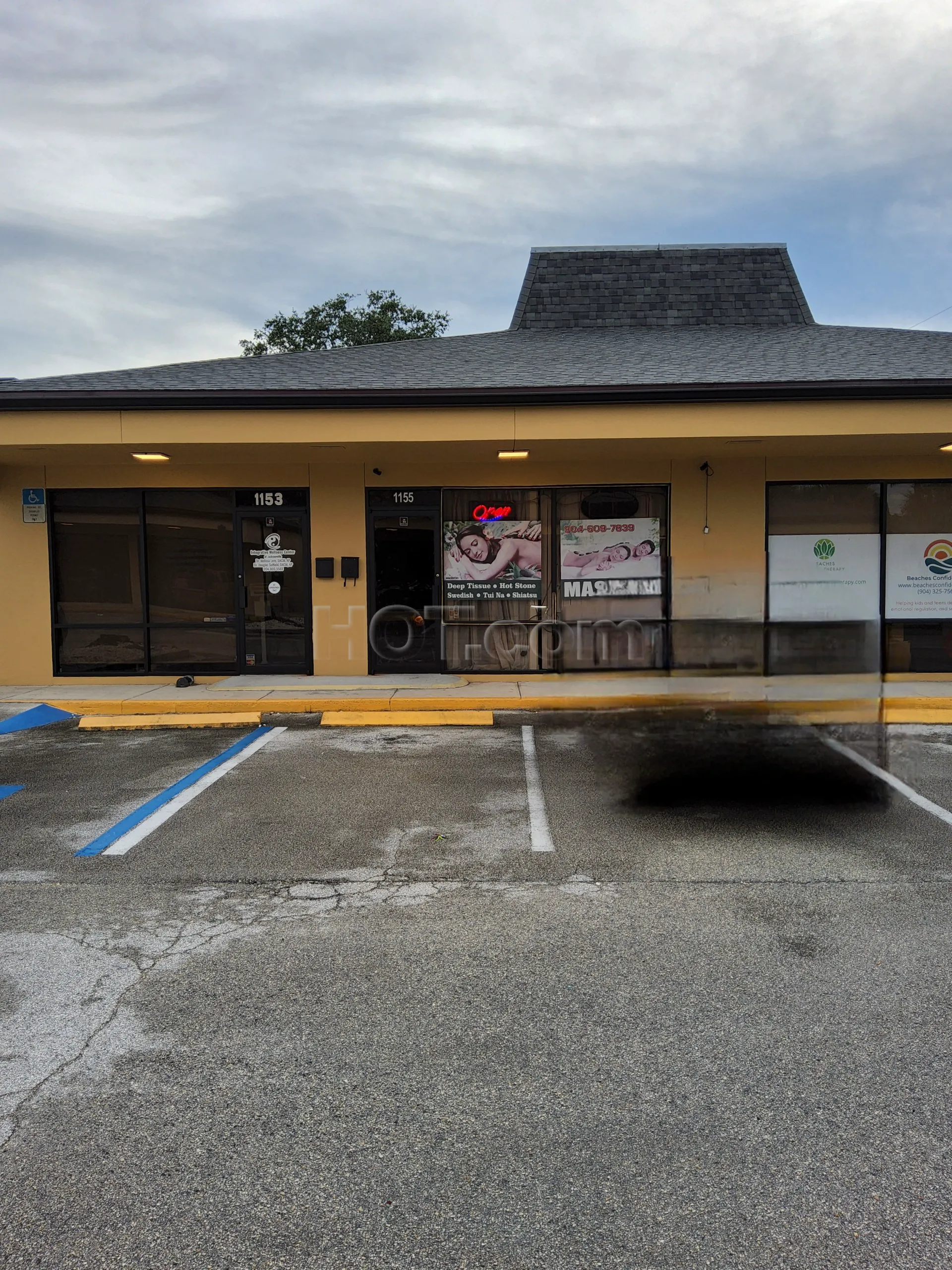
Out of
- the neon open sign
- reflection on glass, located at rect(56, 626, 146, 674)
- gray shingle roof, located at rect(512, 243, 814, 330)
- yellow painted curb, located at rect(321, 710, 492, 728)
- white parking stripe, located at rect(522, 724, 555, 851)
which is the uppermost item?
gray shingle roof, located at rect(512, 243, 814, 330)

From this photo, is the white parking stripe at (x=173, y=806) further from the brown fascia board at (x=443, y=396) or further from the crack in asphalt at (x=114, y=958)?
the brown fascia board at (x=443, y=396)

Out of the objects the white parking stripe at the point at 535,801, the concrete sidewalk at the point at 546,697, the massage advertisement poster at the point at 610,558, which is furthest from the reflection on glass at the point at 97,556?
the white parking stripe at the point at 535,801

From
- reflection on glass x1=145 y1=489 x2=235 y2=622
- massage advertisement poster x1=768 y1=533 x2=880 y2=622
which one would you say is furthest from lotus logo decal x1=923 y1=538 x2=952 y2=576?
reflection on glass x1=145 y1=489 x2=235 y2=622

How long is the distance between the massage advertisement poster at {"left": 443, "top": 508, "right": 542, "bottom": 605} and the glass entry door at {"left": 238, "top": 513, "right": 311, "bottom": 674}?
2040mm

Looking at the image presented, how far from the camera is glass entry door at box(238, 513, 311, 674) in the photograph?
12.6 metres

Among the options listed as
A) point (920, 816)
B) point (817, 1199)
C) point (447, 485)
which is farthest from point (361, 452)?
point (817, 1199)

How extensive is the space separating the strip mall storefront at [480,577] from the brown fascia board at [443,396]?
1.95m

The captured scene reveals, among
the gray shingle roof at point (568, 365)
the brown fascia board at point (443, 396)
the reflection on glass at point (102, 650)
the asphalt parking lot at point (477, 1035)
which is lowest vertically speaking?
the asphalt parking lot at point (477, 1035)

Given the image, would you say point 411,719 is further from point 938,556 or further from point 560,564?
point 938,556

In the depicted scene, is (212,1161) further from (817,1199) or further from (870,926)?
(870,926)

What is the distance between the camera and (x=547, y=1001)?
3.92 metres

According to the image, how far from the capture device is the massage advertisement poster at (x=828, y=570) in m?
12.5

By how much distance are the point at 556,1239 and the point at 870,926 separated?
9.28 ft

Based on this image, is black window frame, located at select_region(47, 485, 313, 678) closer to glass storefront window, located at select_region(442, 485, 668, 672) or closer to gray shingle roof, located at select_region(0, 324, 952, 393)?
gray shingle roof, located at select_region(0, 324, 952, 393)
